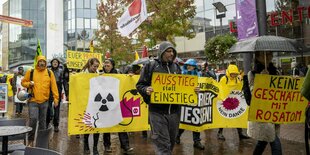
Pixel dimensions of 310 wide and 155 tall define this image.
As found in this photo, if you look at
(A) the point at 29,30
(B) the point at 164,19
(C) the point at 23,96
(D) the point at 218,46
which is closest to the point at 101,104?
(C) the point at 23,96

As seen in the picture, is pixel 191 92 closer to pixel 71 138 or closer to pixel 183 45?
pixel 71 138

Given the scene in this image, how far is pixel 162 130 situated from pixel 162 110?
1.02 feet

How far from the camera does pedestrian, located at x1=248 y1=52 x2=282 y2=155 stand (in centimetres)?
465

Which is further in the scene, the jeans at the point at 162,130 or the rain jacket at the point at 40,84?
the rain jacket at the point at 40,84

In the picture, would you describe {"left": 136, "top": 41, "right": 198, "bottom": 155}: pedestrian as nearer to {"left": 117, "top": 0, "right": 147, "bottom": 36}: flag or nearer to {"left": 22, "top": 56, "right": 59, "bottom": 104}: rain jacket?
{"left": 22, "top": 56, "right": 59, "bottom": 104}: rain jacket

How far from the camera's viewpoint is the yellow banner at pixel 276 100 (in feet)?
15.4

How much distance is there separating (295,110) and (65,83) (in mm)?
6926

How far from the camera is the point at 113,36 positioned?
101 feet

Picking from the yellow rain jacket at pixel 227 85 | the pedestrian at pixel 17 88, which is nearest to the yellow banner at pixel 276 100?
the yellow rain jacket at pixel 227 85

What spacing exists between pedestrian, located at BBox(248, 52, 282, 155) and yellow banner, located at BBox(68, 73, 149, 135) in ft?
9.24

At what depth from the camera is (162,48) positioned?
4.68m

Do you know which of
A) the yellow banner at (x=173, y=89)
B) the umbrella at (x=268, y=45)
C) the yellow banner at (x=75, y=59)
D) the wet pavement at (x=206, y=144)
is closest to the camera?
the umbrella at (x=268, y=45)

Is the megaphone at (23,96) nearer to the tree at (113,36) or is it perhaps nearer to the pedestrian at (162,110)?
the pedestrian at (162,110)

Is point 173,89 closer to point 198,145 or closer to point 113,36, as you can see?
point 198,145
